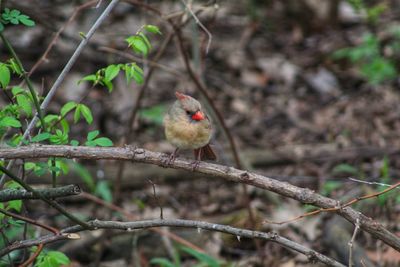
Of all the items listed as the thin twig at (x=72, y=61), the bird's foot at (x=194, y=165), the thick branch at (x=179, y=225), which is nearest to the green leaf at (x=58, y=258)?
the thick branch at (x=179, y=225)

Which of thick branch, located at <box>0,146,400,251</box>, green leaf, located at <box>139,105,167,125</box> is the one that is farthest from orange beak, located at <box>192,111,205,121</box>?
green leaf, located at <box>139,105,167,125</box>

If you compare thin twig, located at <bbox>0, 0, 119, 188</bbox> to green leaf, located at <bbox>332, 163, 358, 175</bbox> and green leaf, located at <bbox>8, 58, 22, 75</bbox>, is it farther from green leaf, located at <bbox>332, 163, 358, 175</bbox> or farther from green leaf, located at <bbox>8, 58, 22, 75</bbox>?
green leaf, located at <bbox>332, 163, 358, 175</bbox>

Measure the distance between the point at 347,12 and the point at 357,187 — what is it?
15.1ft

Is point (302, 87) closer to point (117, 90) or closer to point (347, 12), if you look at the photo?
point (347, 12)

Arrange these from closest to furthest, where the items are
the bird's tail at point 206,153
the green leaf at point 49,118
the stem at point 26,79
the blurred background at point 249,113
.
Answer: the stem at point 26,79 < the green leaf at point 49,118 < the bird's tail at point 206,153 < the blurred background at point 249,113

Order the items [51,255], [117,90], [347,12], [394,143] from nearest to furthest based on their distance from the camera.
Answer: [51,255] → [394,143] → [117,90] → [347,12]

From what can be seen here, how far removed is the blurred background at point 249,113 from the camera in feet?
16.3

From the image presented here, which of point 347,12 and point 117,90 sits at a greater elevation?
point 347,12

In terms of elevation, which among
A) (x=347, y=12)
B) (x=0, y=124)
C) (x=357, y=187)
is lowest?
(x=357, y=187)

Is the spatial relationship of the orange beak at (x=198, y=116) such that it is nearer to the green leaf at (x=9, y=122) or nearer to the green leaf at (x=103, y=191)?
the green leaf at (x=9, y=122)

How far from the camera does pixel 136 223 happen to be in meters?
2.74

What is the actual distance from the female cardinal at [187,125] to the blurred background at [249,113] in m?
0.43

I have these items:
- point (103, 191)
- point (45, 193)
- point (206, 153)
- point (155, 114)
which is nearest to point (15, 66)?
point (45, 193)

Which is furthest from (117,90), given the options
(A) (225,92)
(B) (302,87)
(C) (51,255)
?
(C) (51,255)
